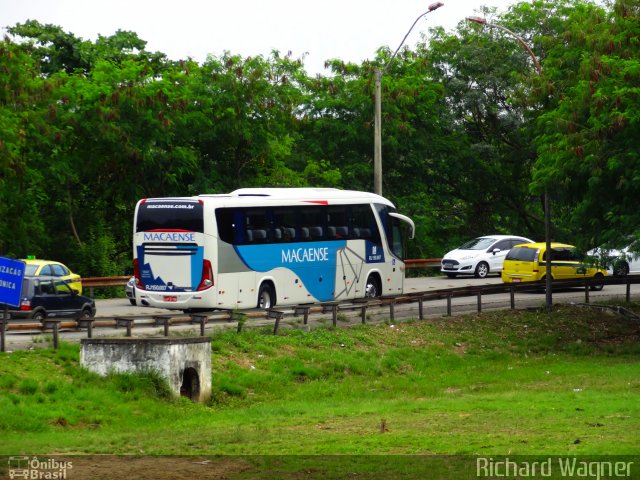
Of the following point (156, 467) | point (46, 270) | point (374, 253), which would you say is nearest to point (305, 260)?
point (374, 253)

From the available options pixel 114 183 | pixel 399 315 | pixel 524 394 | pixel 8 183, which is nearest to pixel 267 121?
pixel 114 183

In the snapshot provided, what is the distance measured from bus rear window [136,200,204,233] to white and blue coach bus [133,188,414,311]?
0.08 ft

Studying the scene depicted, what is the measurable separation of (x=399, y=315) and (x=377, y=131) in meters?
7.49

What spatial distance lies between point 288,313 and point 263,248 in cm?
273

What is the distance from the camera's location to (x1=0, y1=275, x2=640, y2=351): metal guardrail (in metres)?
23.9

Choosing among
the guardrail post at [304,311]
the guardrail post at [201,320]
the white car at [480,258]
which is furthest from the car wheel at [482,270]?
the guardrail post at [201,320]

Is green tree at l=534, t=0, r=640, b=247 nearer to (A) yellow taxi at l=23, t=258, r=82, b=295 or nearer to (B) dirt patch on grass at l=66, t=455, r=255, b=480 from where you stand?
(A) yellow taxi at l=23, t=258, r=82, b=295

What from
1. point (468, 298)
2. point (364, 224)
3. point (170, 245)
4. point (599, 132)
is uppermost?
point (599, 132)

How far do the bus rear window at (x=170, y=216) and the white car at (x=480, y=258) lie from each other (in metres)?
19.3

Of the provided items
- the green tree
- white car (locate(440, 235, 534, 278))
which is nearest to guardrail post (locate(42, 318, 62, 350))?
the green tree

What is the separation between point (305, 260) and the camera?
108 feet

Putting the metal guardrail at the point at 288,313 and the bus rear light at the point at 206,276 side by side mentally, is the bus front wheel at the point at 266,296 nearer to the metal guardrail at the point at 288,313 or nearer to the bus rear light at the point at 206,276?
the metal guardrail at the point at 288,313

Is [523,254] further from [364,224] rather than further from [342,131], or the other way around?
[342,131]

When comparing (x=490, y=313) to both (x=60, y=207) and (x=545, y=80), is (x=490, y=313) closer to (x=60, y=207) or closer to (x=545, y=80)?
(x=545, y=80)
